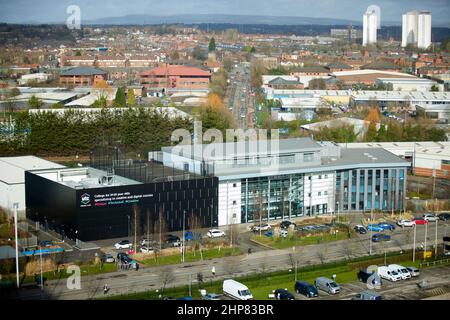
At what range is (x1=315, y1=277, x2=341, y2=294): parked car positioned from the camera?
4.12 meters

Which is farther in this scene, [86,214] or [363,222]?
[363,222]

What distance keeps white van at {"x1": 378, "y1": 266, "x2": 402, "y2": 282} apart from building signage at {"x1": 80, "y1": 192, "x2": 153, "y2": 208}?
183 centimetres

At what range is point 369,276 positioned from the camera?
4.35 meters

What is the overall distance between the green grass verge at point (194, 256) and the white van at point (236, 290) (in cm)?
78

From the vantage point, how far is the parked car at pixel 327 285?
4.12 m

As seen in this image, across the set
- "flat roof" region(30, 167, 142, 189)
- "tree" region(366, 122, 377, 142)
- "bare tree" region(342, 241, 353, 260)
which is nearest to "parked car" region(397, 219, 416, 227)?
"bare tree" region(342, 241, 353, 260)

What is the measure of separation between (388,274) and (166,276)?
1.31m

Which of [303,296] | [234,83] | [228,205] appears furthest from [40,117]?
[234,83]

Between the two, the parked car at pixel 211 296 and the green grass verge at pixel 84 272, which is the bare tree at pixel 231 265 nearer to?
the parked car at pixel 211 296

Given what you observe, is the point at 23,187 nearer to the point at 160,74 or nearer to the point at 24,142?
the point at 24,142

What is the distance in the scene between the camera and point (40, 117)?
8.98 m
